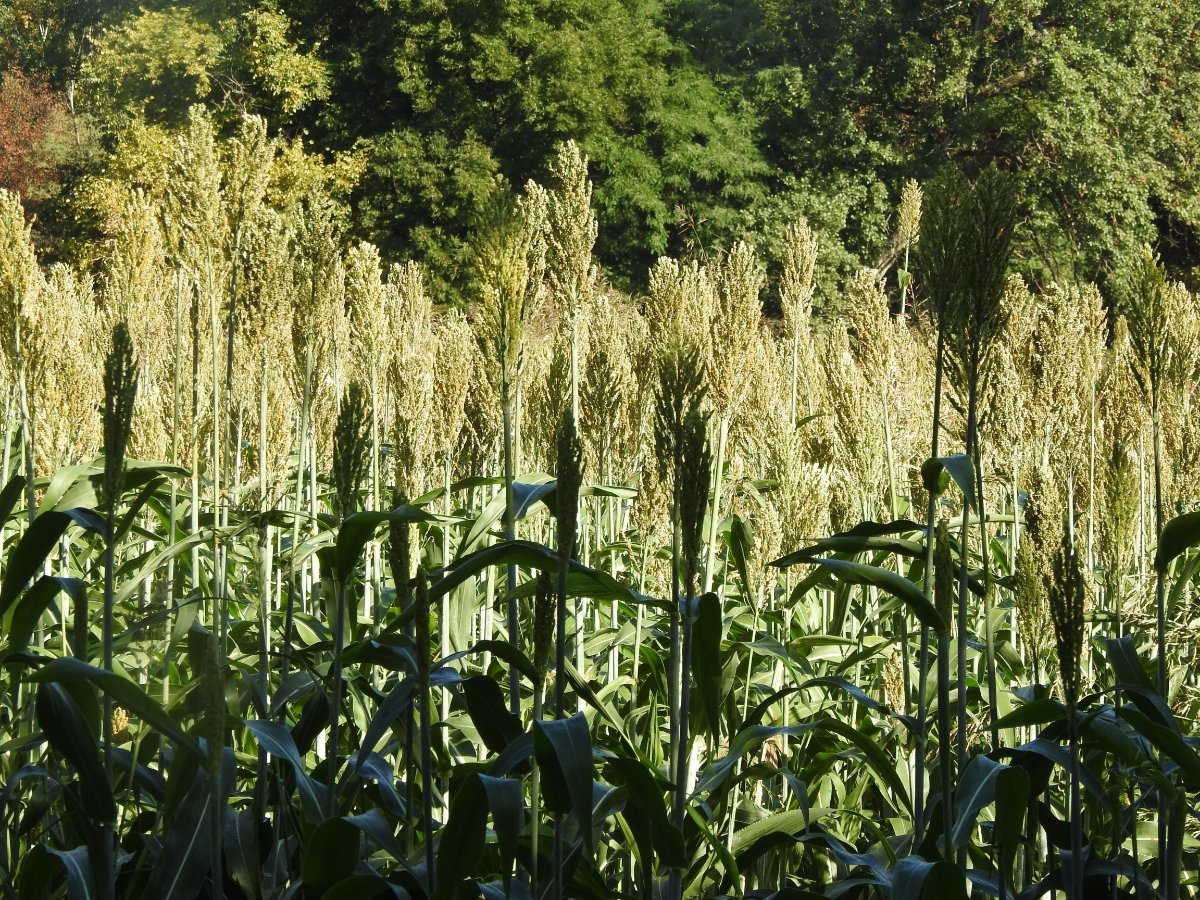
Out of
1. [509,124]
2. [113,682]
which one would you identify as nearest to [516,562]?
[113,682]

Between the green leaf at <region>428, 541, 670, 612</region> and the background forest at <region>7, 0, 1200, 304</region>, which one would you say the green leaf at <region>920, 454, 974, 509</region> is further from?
the background forest at <region>7, 0, 1200, 304</region>

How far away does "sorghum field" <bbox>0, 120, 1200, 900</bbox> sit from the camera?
7.15 feet

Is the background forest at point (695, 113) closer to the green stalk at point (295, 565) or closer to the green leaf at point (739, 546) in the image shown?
the green stalk at point (295, 565)

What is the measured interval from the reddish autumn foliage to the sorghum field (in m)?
28.0

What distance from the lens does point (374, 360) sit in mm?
4828

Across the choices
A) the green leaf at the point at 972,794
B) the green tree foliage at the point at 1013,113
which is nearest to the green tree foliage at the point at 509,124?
the green tree foliage at the point at 1013,113

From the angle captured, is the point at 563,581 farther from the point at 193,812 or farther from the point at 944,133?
the point at 944,133

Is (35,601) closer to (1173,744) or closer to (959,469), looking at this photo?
(959,469)

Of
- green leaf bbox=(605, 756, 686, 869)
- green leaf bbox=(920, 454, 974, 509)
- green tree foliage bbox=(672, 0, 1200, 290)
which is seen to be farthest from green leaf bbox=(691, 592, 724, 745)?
green tree foliage bbox=(672, 0, 1200, 290)

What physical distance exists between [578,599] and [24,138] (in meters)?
33.9

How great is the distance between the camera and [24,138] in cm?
Result: 3281

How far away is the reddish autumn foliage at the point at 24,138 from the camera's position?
31.8 metres

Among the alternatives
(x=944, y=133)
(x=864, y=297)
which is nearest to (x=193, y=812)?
(x=864, y=297)

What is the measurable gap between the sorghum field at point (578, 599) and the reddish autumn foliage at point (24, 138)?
2799 cm
